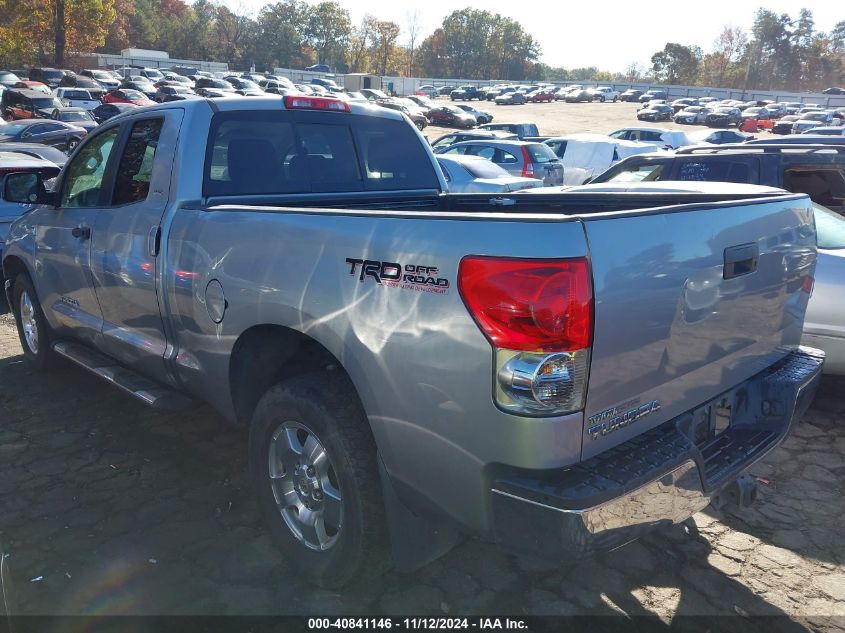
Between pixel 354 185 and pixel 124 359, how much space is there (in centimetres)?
174

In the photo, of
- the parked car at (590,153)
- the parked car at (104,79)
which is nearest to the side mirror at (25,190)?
the parked car at (590,153)

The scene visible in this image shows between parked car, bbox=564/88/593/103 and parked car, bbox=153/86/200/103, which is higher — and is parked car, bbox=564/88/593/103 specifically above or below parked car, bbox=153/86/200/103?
above

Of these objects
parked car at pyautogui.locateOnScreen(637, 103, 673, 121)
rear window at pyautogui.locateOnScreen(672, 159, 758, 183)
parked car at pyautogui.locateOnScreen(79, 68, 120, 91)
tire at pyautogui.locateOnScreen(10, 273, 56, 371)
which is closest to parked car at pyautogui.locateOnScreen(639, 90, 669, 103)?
parked car at pyautogui.locateOnScreen(637, 103, 673, 121)

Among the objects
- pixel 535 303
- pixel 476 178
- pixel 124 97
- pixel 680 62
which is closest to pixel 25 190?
pixel 535 303

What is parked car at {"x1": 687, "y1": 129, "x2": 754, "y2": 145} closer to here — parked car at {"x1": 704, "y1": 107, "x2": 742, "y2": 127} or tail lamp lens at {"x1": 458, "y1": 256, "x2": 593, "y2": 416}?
parked car at {"x1": 704, "y1": 107, "x2": 742, "y2": 127}

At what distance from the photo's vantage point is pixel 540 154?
16844 millimetres

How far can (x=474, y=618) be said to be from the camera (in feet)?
9.48

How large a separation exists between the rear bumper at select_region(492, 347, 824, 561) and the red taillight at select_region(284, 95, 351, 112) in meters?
2.72

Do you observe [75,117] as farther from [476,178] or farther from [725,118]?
[725,118]

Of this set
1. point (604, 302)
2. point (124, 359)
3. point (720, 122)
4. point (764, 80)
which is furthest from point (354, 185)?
point (764, 80)

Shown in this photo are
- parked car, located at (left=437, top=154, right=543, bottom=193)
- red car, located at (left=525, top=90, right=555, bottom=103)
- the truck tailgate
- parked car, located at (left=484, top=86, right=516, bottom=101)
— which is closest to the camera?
the truck tailgate

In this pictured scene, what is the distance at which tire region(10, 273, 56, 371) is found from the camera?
17.7 ft

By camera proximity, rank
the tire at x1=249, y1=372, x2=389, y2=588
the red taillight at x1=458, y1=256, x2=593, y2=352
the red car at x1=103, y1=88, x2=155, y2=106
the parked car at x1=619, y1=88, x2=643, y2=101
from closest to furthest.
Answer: the red taillight at x1=458, y1=256, x2=593, y2=352 → the tire at x1=249, y1=372, x2=389, y2=588 → the red car at x1=103, y1=88, x2=155, y2=106 → the parked car at x1=619, y1=88, x2=643, y2=101

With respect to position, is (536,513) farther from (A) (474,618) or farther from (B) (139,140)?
(B) (139,140)
